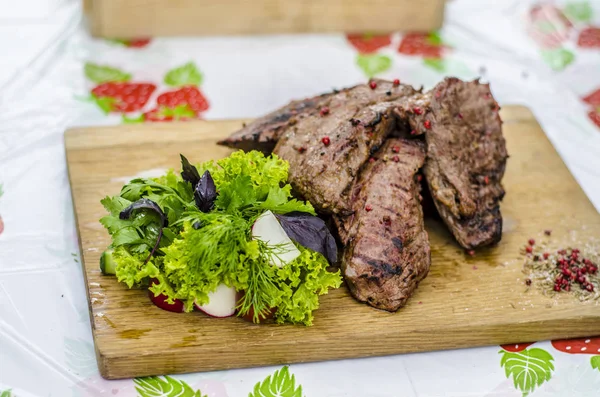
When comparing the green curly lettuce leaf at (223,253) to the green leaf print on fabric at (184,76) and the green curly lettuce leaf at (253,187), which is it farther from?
the green leaf print on fabric at (184,76)

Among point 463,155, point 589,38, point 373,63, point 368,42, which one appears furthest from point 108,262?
point 589,38

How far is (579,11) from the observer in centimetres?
750

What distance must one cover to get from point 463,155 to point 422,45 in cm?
250

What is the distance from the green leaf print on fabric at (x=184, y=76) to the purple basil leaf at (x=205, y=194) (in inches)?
95.2

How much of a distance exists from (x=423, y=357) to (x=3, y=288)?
214 centimetres

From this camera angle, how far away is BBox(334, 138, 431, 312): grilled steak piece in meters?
4.05

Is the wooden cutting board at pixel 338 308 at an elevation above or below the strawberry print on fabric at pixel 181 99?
below

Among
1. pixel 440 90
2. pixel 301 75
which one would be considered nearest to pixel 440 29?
pixel 301 75

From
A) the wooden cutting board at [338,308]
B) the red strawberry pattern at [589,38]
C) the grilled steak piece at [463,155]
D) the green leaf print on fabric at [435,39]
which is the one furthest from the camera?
the red strawberry pattern at [589,38]

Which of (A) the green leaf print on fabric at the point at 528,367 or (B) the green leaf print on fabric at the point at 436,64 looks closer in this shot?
(A) the green leaf print on fabric at the point at 528,367

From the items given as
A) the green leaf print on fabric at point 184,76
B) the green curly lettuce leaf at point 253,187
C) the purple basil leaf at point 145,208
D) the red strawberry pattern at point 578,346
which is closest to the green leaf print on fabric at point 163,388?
the purple basil leaf at point 145,208

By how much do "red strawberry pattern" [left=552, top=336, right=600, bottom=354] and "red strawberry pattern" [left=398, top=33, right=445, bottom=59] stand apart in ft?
10.3

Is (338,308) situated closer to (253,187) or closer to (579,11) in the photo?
(253,187)

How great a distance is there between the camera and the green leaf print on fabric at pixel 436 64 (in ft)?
21.8
